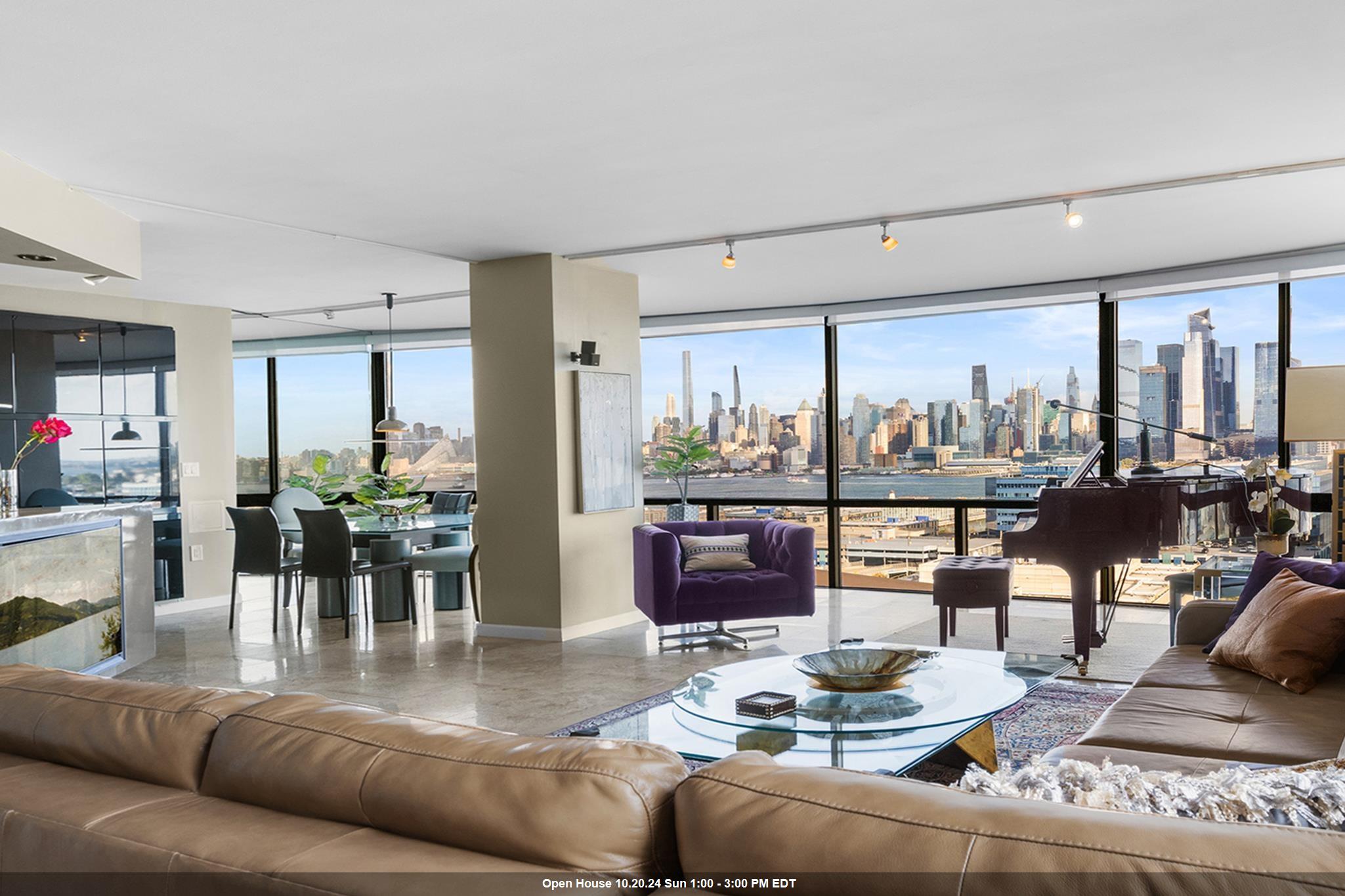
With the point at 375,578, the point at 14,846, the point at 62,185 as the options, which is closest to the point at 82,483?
the point at 375,578

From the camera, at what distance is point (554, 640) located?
6.62 meters

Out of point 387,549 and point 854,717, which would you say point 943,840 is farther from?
point 387,549

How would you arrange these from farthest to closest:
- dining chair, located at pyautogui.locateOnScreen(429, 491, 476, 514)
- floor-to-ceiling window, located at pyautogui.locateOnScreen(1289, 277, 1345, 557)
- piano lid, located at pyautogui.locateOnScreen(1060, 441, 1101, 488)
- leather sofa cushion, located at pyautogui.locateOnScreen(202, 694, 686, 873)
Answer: dining chair, located at pyautogui.locateOnScreen(429, 491, 476, 514) → floor-to-ceiling window, located at pyautogui.locateOnScreen(1289, 277, 1345, 557) → piano lid, located at pyautogui.locateOnScreen(1060, 441, 1101, 488) → leather sofa cushion, located at pyautogui.locateOnScreen(202, 694, 686, 873)

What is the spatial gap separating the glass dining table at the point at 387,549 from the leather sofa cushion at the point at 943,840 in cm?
636

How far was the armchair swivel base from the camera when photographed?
20.9ft

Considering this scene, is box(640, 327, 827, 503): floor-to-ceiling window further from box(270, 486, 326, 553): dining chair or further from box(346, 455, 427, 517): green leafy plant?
box(270, 486, 326, 553): dining chair

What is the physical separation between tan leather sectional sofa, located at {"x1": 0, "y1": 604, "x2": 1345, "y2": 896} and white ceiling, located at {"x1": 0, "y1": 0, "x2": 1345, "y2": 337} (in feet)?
7.02

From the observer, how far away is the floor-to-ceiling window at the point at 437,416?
1041 cm

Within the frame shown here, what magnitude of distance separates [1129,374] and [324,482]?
742 cm

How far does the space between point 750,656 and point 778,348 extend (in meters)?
3.83

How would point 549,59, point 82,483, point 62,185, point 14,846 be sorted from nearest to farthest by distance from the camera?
point 14,846, point 549,59, point 62,185, point 82,483

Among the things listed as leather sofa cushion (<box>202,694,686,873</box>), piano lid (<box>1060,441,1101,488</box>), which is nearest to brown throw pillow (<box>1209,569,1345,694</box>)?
piano lid (<box>1060,441,1101,488</box>)

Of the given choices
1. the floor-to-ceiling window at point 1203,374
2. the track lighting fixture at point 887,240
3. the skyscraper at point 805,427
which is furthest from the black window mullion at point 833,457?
the track lighting fixture at point 887,240

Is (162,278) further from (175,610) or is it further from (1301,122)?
(1301,122)
